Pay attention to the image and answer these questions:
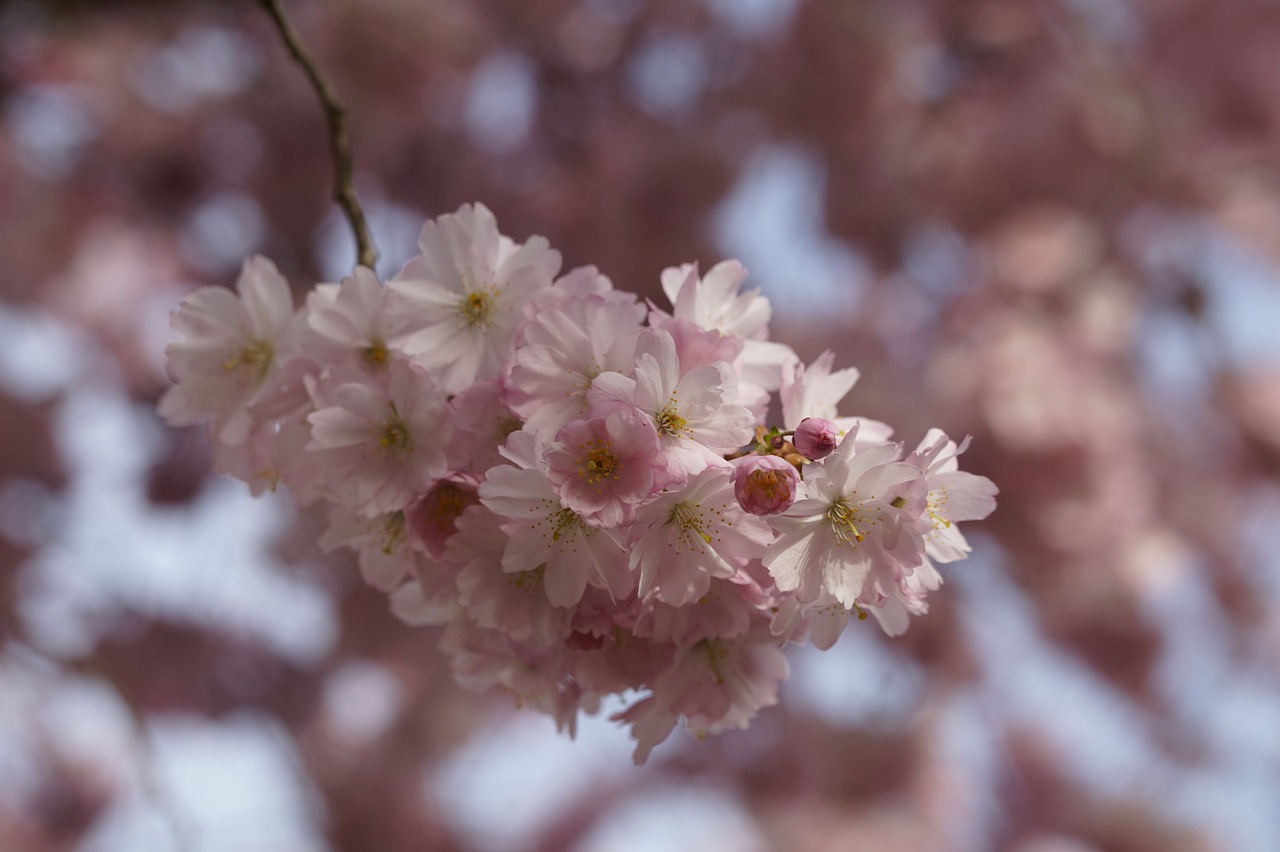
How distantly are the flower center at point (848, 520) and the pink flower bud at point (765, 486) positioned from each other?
28 mm

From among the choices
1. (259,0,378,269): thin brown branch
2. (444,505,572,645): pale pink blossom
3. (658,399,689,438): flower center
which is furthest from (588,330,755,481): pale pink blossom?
(259,0,378,269): thin brown branch

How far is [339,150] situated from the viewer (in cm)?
67

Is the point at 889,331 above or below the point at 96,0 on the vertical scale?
above

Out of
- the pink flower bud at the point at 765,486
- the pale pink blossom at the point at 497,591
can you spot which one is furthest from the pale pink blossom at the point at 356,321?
the pink flower bud at the point at 765,486

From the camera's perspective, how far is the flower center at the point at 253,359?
65 cm

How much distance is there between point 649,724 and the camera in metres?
0.61

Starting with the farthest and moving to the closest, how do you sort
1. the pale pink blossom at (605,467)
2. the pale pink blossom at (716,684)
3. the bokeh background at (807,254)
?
the bokeh background at (807,254) < the pale pink blossom at (716,684) < the pale pink blossom at (605,467)

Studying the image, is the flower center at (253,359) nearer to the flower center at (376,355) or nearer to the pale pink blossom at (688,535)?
the flower center at (376,355)

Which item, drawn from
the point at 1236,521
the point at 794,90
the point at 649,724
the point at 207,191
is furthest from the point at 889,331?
the point at 649,724

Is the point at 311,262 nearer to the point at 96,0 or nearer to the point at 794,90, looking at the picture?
the point at 96,0

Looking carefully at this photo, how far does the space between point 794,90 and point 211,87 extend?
63.7 inches

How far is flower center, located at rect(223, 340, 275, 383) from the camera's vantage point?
0.65 meters

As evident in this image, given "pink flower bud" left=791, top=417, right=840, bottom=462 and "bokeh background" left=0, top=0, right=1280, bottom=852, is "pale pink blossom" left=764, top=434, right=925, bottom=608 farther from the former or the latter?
"bokeh background" left=0, top=0, right=1280, bottom=852

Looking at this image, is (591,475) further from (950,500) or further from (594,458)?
(950,500)
